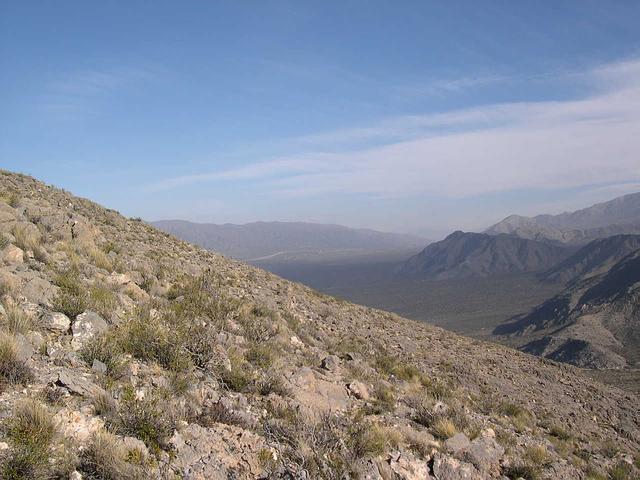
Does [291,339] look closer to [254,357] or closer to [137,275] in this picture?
[254,357]

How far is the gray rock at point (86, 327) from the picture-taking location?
5948 millimetres

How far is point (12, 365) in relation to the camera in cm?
477

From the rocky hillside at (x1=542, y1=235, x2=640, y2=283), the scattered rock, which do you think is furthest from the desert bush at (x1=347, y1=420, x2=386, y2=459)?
the rocky hillside at (x1=542, y1=235, x2=640, y2=283)

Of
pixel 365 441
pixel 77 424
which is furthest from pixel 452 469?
pixel 77 424

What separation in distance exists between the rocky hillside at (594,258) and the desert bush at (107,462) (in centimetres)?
11183

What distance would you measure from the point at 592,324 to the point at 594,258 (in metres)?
68.5

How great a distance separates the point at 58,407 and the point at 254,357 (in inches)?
146

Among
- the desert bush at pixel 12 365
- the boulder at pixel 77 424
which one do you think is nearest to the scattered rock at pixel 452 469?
the boulder at pixel 77 424

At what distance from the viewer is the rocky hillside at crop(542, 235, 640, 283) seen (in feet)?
330

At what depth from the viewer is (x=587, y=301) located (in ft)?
212

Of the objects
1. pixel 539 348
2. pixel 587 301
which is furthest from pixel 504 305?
pixel 539 348

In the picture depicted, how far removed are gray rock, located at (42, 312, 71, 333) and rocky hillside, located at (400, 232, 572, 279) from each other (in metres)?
139

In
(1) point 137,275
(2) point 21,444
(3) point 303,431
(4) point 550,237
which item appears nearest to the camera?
(2) point 21,444

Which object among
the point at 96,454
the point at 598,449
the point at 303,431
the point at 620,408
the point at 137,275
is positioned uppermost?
the point at 137,275
